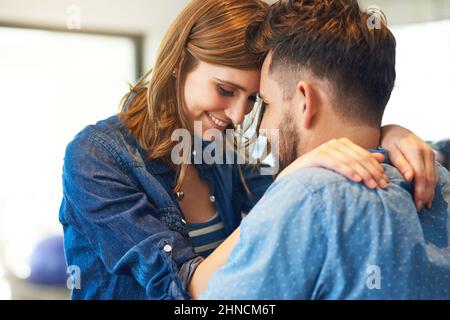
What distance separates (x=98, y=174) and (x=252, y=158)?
588 millimetres

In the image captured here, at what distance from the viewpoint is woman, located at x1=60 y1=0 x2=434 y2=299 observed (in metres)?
1.11

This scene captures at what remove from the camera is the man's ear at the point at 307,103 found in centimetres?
96

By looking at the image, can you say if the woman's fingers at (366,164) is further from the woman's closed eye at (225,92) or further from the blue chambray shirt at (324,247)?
the woman's closed eye at (225,92)

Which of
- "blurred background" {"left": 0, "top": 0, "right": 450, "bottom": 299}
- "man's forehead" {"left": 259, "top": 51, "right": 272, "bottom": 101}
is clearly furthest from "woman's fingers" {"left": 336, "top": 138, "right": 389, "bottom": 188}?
"blurred background" {"left": 0, "top": 0, "right": 450, "bottom": 299}

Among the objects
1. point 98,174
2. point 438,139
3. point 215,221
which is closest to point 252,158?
point 215,221

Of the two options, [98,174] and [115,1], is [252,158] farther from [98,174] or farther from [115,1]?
[115,1]

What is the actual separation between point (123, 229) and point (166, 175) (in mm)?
224

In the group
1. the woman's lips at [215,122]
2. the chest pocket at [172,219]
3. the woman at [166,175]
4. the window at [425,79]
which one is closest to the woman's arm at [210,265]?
the woman at [166,175]

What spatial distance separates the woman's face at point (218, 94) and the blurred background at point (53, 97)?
1.91m

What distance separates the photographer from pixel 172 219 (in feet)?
4.01

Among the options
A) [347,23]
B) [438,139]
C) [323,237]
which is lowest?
[438,139]

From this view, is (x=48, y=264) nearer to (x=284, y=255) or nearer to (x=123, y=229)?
(x=123, y=229)

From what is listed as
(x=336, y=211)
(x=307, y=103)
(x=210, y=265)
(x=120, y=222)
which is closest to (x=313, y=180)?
(x=336, y=211)

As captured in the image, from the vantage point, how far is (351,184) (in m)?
0.81
